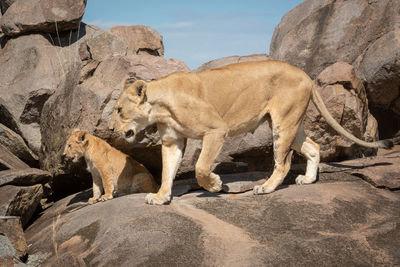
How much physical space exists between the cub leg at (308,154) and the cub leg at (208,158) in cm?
145

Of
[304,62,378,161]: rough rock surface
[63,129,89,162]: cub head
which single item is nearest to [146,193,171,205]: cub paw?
[63,129,89,162]: cub head

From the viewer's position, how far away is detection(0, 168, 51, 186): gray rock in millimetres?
6930

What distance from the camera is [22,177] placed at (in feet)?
23.3

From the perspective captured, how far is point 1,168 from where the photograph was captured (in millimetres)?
7980

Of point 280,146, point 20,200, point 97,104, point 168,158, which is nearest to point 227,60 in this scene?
point 97,104

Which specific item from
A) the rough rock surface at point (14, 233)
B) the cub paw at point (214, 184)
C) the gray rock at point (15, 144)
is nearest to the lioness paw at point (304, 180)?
the cub paw at point (214, 184)

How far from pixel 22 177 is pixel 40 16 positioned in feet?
21.2

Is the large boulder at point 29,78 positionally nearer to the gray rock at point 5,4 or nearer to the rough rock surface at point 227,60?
the gray rock at point 5,4

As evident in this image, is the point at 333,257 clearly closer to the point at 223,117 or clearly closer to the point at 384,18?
the point at 223,117

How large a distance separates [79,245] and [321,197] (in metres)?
3.06

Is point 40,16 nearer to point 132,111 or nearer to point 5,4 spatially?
point 5,4

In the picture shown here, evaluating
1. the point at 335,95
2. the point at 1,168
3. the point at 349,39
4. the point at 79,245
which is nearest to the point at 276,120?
the point at 335,95

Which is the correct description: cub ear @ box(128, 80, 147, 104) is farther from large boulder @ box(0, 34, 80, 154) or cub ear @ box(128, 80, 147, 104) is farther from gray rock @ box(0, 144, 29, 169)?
large boulder @ box(0, 34, 80, 154)

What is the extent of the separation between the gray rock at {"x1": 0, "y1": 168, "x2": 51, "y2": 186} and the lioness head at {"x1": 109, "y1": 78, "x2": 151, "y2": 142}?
6.29 ft
